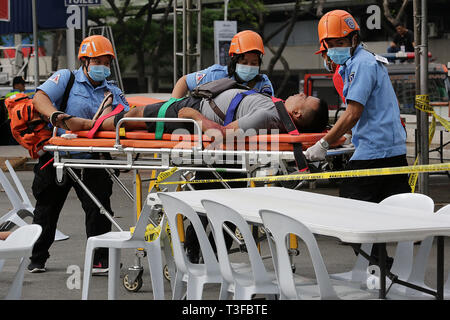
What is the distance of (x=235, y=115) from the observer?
6.43 meters

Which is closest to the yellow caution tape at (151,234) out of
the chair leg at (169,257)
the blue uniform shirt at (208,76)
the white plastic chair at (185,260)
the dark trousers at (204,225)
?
the chair leg at (169,257)

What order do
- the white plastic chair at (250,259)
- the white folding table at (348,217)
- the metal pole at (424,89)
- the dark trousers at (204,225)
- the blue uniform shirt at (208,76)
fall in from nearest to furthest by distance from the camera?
the white folding table at (348,217)
the white plastic chair at (250,259)
the dark trousers at (204,225)
the blue uniform shirt at (208,76)
the metal pole at (424,89)

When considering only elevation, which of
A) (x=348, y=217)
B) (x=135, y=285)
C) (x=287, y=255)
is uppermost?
(x=348, y=217)

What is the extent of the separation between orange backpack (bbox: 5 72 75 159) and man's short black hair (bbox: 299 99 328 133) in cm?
200

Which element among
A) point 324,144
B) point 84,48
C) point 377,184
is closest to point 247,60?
point 84,48

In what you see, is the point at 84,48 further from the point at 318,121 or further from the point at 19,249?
the point at 19,249

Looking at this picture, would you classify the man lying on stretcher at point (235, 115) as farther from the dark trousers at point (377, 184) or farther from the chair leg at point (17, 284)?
the chair leg at point (17, 284)

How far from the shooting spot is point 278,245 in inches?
151

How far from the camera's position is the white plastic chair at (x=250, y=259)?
A: 13.4 ft

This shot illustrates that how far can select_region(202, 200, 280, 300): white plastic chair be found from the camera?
4.09 metres

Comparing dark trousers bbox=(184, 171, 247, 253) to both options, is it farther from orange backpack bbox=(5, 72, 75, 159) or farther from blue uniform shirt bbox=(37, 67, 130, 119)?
orange backpack bbox=(5, 72, 75, 159)

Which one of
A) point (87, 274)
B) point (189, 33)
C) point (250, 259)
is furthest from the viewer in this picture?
point (189, 33)

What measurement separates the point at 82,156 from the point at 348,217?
128 inches

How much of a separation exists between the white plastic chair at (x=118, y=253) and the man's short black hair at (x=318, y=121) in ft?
4.73
